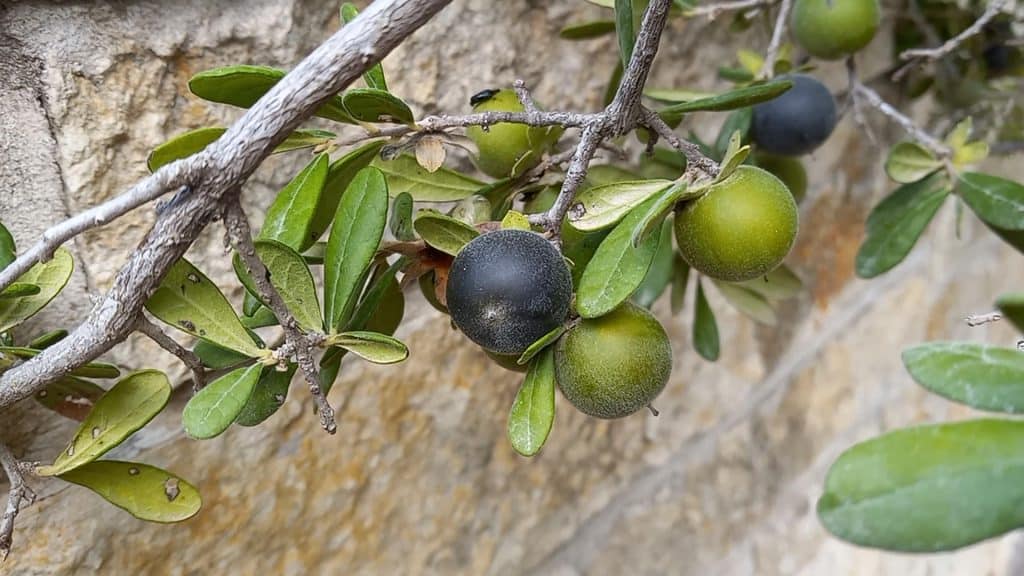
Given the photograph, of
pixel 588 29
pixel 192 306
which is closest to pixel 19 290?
pixel 192 306

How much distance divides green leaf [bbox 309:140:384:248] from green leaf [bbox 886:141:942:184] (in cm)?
69

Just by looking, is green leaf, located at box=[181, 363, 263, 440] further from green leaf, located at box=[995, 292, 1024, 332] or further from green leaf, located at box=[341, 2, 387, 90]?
green leaf, located at box=[995, 292, 1024, 332]

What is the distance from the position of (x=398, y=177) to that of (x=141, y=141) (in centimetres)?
27

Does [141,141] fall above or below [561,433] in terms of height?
above

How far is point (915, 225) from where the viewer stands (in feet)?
3.32

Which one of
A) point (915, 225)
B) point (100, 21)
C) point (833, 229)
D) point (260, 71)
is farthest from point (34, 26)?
point (833, 229)

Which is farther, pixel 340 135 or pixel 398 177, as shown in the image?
pixel 340 135

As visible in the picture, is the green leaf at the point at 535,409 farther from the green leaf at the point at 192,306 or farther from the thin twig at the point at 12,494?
the thin twig at the point at 12,494

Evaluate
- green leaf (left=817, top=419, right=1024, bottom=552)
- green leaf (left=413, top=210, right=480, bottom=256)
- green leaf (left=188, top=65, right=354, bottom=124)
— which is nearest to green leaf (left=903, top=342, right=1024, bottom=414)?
green leaf (left=817, top=419, right=1024, bottom=552)

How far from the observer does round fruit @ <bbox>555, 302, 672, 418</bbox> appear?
25.5 inches

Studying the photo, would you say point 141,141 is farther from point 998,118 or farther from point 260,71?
point 998,118

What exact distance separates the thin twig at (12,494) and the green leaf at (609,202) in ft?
1.59

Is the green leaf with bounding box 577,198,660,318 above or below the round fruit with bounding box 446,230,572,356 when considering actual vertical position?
below

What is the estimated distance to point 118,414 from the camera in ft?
2.06
